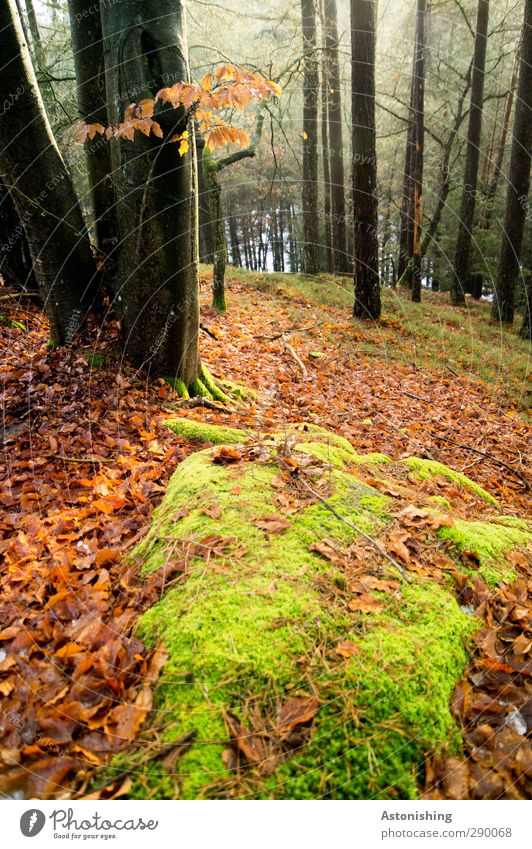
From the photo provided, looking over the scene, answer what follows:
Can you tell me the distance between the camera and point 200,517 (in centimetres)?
230

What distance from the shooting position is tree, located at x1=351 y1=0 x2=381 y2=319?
8.49 metres

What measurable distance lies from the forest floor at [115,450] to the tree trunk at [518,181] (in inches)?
153

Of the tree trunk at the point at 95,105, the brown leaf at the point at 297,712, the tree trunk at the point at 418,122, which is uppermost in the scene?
the tree trunk at the point at 418,122

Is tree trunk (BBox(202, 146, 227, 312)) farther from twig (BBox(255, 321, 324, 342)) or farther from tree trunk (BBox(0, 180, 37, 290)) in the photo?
tree trunk (BBox(0, 180, 37, 290))

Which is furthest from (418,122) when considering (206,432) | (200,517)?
(200,517)

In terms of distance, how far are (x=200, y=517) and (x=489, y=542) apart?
151 centimetres

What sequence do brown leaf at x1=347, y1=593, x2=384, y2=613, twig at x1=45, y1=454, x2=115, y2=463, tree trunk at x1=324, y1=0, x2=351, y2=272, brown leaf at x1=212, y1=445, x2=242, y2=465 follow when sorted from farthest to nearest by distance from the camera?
tree trunk at x1=324, y1=0, x2=351, y2=272 → twig at x1=45, y1=454, x2=115, y2=463 → brown leaf at x1=212, y1=445, x2=242, y2=465 → brown leaf at x1=347, y1=593, x2=384, y2=613

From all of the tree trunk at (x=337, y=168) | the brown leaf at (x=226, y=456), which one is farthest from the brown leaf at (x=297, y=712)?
the tree trunk at (x=337, y=168)

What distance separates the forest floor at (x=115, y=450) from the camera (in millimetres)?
1566

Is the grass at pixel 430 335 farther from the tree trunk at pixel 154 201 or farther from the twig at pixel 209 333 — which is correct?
the tree trunk at pixel 154 201
